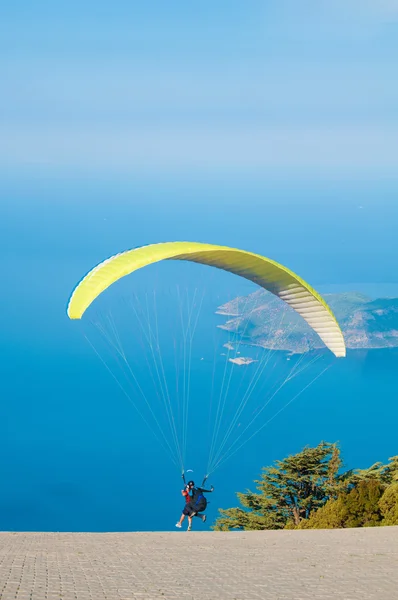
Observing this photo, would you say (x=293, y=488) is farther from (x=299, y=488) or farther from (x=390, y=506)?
(x=390, y=506)

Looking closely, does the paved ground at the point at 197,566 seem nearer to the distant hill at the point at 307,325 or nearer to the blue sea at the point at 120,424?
the blue sea at the point at 120,424

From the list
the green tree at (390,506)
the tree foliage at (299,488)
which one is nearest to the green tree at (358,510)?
the green tree at (390,506)

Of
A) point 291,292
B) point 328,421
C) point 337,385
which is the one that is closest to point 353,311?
point 337,385

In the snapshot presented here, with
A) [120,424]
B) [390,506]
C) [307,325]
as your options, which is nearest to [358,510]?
[390,506]

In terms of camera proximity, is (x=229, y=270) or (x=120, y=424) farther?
(x=120, y=424)

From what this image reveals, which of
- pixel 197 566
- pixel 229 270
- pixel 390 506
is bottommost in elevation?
pixel 197 566

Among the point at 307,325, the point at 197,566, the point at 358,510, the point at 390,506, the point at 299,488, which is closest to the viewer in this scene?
the point at 197,566
